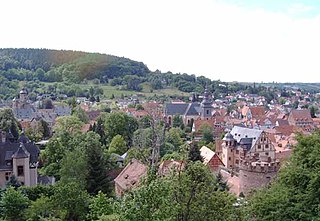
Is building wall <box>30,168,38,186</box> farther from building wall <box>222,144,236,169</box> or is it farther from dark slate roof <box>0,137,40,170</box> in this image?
building wall <box>222,144,236,169</box>

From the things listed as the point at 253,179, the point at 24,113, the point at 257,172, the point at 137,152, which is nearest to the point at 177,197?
the point at 257,172

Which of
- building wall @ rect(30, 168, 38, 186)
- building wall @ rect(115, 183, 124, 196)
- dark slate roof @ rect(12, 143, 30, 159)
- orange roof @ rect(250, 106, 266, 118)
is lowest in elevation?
orange roof @ rect(250, 106, 266, 118)

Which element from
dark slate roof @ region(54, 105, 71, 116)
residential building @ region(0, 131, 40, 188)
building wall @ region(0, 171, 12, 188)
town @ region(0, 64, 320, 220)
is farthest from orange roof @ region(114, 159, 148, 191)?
dark slate roof @ region(54, 105, 71, 116)

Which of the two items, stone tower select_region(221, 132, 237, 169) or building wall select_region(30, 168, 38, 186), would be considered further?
stone tower select_region(221, 132, 237, 169)

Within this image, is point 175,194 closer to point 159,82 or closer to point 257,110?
point 257,110

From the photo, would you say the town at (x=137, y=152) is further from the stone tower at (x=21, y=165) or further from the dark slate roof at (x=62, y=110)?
the dark slate roof at (x=62, y=110)

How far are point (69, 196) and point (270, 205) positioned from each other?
467 inches

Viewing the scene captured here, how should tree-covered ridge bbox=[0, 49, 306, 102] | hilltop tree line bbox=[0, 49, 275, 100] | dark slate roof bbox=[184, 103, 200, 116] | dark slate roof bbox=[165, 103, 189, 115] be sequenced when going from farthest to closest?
1. hilltop tree line bbox=[0, 49, 275, 100]
2. tree-covered ridge bbox=[0, 49, 306, 102]
3. dark slate roof bbox=[165, 103, 189, 115]
4. dark slate roof bbox=[184, 103, 200, 116]

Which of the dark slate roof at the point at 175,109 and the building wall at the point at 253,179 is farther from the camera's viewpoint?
the dark slate roof at the point at 175,109

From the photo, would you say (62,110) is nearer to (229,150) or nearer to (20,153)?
(229,150)

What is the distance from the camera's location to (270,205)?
18656mm

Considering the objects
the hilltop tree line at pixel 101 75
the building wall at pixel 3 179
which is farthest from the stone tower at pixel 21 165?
the hilltop tree line at pixel 101 75

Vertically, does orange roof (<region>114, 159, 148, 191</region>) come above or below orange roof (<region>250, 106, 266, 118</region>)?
above

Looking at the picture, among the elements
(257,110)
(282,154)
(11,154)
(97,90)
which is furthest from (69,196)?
(97,90)
